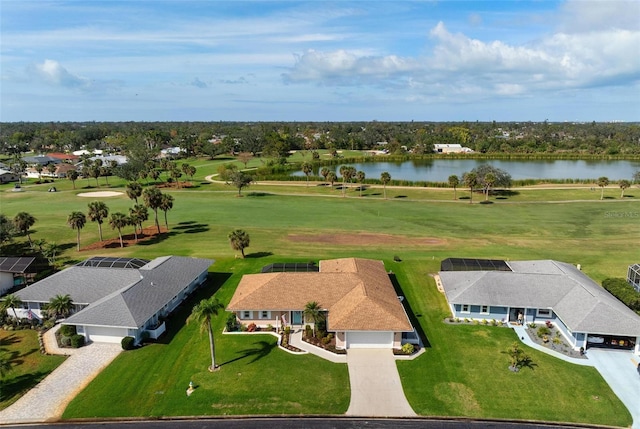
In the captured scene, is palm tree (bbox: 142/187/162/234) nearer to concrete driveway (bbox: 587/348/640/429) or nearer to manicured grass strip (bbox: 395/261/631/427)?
manicured grass strip (bbox: 395/261/631/427)

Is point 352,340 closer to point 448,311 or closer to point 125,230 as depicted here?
point 448,311

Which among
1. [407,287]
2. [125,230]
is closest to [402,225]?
[407,287]

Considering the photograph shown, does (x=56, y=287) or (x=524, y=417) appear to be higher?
(x=56, y=287)

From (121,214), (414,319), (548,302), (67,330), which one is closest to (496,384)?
(414,319)

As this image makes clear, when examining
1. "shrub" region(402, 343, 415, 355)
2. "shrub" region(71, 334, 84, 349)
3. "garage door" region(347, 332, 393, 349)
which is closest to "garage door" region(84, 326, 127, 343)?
"shrub" region(71, 334, 84, 349)

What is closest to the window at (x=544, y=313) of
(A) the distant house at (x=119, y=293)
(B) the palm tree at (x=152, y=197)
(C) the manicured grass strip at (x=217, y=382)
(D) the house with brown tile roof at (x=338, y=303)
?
(D) the house with brown tile roof at (x=338, y=303)
